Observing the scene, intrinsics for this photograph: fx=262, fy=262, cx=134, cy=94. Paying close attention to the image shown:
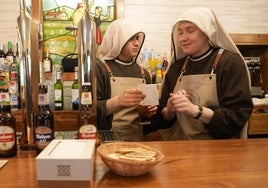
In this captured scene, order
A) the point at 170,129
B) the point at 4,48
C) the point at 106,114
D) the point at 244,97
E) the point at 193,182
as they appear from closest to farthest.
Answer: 1. the point at 193,182
2. the point at 244,97
3. the point at 106,114
4. the point at 170,129
5. the point at 4,48

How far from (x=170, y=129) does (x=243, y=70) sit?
0.55m

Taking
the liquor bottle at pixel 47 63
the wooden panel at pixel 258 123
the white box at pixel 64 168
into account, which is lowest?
the wooden panel at pixel 258 123

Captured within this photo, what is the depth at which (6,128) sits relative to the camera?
3.14 ft

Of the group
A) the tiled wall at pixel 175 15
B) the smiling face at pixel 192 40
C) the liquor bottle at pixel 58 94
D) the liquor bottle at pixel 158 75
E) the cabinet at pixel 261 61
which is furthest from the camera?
the tiled wall at pixel 175 15

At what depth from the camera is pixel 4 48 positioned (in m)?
2.71

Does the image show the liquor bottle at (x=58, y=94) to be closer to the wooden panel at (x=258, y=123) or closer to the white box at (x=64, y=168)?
the white box at (x=64, y=168)

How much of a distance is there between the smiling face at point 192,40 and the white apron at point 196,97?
0.08 metres

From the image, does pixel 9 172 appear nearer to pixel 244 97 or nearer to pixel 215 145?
pixel 215 145

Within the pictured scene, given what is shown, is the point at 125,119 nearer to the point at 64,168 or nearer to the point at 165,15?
the point at 64,168

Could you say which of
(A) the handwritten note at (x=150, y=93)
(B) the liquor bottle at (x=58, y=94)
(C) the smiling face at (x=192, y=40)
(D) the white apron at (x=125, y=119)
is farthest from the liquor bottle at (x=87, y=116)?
(B) the liquor bottle at (x=58, y=94)

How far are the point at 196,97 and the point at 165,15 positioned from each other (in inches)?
67.2

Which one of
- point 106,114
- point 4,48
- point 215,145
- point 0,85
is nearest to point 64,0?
point 4,48

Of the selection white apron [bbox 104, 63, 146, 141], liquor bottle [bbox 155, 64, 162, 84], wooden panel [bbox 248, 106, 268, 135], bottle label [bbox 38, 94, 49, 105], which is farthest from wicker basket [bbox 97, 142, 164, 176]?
wooden panel [bbox 248, 106, 268, 135]

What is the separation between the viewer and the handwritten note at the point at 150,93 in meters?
1.38
